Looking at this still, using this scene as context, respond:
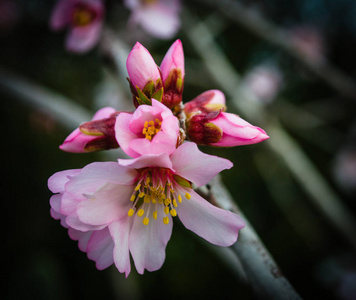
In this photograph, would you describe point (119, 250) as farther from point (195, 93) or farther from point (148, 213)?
point (195, 93)

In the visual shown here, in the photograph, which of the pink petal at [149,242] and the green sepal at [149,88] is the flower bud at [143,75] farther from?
the pink petal at [149,242]

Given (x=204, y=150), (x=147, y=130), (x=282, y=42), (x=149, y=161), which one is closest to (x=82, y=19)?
(x=147, y=130)

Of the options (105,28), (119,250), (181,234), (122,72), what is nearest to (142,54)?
(119,250)

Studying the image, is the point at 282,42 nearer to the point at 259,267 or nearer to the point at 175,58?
the point at 175,58

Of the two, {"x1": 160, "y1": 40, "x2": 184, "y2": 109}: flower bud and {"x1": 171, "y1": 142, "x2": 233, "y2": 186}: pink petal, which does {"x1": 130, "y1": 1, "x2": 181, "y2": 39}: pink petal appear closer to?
{"x1": 160, "y1": 40, "x2": 184, "y2": 109}: flower bud

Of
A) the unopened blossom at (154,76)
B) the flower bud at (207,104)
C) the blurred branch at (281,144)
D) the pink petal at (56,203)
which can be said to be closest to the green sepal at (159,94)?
the unopened blossom at (154,76)

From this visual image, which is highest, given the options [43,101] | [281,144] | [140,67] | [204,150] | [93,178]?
[140,67]
